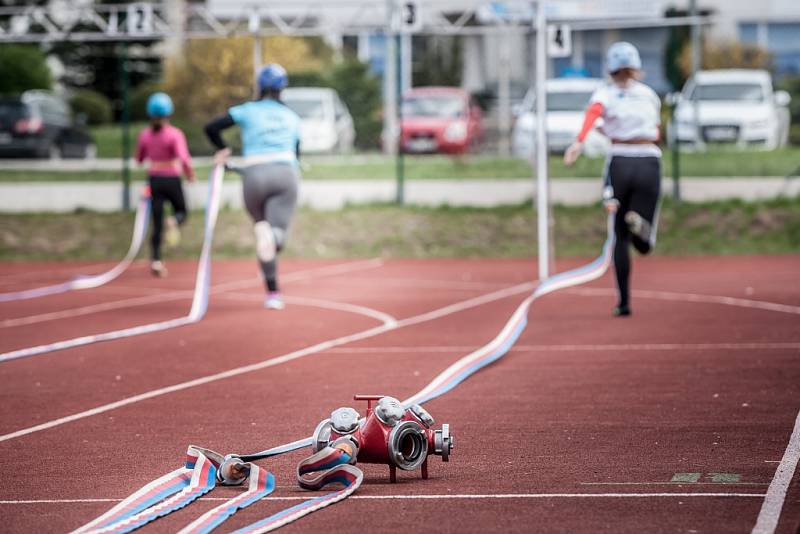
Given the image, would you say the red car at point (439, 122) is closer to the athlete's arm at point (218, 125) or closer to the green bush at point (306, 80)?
the green bush at point (306, 80)

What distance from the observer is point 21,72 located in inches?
1761

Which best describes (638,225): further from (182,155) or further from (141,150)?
(141,150)

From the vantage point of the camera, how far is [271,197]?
1410 cm

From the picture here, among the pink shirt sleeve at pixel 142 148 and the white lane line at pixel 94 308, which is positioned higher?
the pink shirt sleeve at pixel 142 148

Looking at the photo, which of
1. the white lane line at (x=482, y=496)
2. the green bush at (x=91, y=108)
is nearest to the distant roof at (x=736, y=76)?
the green bush at (x=91, y=108)

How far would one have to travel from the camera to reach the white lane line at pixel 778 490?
5348 millimetres

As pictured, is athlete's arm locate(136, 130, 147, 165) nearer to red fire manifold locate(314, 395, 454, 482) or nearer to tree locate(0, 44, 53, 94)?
red fire manifold locate(314, 395, 454, 482)

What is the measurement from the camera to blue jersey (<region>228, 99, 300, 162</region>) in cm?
1402

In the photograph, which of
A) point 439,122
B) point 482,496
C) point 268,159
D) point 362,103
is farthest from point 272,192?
point 439,122

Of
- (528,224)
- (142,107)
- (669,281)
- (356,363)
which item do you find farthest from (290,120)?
(142,107)

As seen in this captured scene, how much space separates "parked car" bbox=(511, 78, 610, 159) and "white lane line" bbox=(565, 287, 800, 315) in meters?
10.3

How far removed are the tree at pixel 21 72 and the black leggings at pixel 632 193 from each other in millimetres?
33910

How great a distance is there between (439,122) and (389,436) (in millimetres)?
23676

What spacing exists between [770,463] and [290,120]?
8282mm
